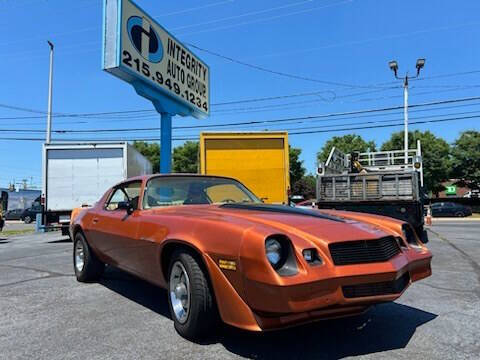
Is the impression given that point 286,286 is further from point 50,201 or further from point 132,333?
point 50,201

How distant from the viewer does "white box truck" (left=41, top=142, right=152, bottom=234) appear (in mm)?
13750

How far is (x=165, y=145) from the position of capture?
44.7ft

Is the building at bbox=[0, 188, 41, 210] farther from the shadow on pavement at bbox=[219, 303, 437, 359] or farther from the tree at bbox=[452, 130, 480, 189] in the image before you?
the shadow on pavement at bbox=[219, 303, 437, 359]

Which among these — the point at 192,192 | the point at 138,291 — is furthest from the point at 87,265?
the point at 192,192

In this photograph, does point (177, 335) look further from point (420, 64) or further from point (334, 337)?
point (420, 64)

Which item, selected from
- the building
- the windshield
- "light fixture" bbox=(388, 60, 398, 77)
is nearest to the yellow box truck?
the windshield

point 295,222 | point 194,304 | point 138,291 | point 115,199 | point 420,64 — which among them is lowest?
point 138,291

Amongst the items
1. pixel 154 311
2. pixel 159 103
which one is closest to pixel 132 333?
pixel 154 311

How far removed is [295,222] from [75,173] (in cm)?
1181

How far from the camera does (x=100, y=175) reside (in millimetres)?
13844

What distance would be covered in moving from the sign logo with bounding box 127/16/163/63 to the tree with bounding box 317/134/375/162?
39361mm

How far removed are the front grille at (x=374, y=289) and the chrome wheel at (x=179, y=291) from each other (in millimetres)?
1331

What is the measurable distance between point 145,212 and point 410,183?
795 centimetres

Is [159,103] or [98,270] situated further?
[159,103]
